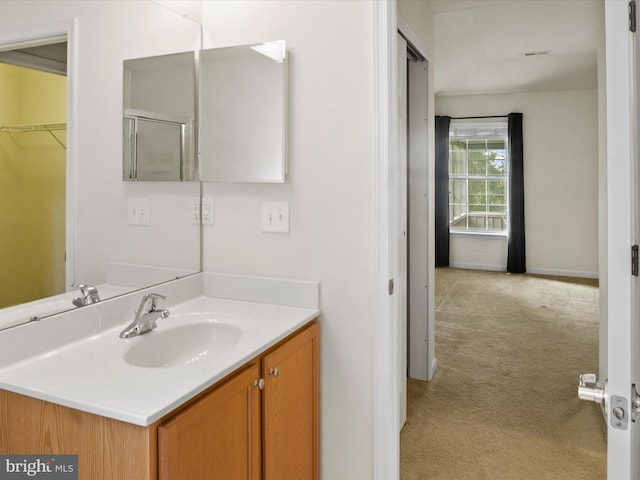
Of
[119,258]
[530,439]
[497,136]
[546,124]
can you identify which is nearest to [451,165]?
[497,136]

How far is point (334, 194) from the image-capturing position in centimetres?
178

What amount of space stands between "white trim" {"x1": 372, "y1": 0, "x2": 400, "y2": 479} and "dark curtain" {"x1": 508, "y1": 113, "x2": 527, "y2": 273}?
573 centimetres

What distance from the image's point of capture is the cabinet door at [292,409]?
1472 millimetres

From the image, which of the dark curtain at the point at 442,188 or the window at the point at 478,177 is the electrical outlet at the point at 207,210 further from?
the window at the point at 478,177

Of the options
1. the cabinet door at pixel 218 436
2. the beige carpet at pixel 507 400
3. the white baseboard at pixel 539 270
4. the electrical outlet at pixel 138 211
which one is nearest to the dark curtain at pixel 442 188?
the white baseboard at pixel 539 270

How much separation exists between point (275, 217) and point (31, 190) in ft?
2.71

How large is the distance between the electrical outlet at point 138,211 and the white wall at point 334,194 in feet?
1.39

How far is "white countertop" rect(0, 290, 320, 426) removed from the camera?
1048 mm

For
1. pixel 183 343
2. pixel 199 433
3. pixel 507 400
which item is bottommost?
pixel 507 400

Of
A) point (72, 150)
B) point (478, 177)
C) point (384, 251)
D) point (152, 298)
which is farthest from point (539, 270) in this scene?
point (72, 150)

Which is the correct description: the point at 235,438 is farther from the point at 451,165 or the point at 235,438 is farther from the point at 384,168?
the point at 451,165

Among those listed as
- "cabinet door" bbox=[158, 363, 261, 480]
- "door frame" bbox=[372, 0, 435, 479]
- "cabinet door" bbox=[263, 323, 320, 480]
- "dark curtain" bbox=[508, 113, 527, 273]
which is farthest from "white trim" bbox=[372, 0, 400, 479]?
"dark curtain" bbox=[508, 113, 527, 273]

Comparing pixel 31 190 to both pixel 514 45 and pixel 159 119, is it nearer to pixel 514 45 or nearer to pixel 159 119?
pixel 159 119

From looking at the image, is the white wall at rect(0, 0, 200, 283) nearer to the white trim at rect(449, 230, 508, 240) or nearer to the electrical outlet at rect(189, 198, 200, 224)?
the electrical outlet at rect(189, 198, 200, 224)
